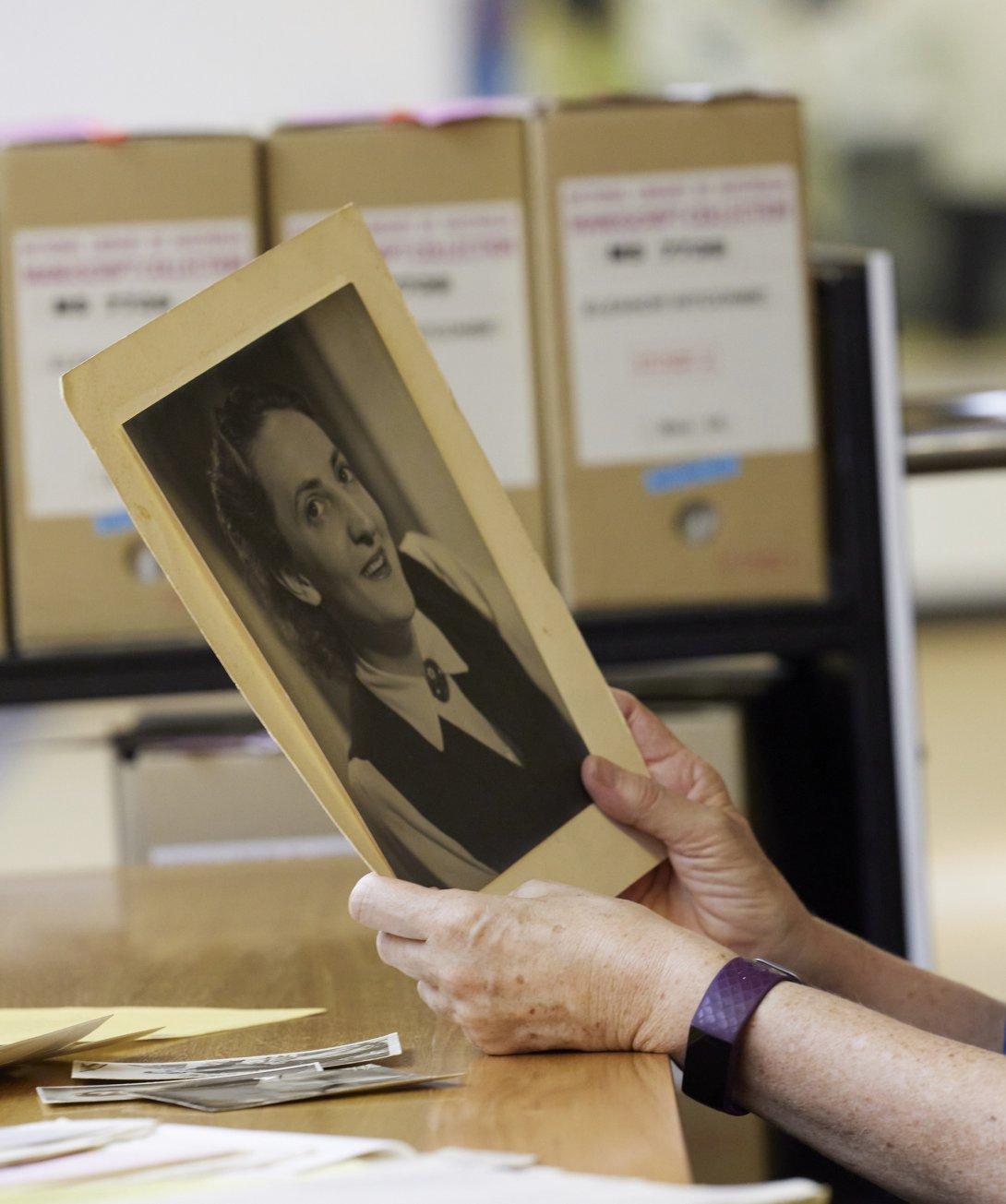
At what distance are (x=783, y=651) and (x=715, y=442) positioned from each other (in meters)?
0.20

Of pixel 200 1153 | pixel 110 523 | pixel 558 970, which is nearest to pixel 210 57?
pixel 110 523

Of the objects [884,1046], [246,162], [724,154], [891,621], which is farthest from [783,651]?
[884,1046]

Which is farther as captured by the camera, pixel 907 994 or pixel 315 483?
pixel 907 994

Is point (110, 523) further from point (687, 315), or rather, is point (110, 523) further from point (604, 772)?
point (604, 772)

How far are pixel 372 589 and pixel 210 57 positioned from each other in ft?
8.17

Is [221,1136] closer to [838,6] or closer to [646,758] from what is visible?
[646,758]

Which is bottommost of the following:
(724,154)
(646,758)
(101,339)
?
(646,758)

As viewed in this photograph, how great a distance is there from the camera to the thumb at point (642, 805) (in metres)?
0.75

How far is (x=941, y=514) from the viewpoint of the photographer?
3154 millimetres

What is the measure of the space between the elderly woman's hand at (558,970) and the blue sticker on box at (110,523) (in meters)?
0.72

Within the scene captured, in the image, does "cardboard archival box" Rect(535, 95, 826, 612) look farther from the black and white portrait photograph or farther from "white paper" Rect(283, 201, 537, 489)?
the black and white portrait photograph

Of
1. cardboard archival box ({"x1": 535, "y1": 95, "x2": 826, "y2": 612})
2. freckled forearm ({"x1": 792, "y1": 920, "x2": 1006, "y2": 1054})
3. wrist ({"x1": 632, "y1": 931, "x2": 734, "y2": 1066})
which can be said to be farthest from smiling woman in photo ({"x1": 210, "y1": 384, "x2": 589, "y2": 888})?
cardboard archival box ({"x1": 535, "y1": 95, "x2": 826, "y2": 612})

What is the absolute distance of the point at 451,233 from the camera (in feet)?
4.29

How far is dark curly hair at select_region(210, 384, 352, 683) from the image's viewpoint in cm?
65
